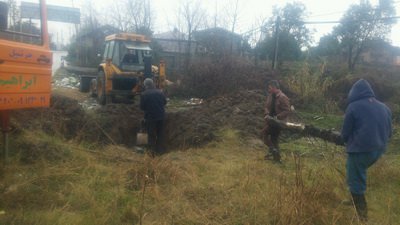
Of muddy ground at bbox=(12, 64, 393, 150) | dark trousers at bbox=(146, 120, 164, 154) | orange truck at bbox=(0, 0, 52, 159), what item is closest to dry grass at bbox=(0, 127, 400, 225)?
orange truck at bbox=(0, 0, 52, 159)

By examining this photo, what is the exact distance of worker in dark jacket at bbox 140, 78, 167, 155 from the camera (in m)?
10.1

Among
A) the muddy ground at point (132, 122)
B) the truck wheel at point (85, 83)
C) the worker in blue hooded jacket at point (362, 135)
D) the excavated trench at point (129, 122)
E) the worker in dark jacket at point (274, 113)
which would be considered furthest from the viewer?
the truck wheel at point (85, 83)

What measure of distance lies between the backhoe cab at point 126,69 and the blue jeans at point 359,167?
9538 millimetres

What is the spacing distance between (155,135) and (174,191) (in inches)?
218

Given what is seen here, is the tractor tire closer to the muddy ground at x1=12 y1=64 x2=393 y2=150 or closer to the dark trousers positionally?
the muddy ground at x1=12 y1=64 x2=393 y2=150

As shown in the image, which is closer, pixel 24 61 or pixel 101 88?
pixel 24 61

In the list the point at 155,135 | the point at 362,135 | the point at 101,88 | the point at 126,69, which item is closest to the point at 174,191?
the point at 362,135

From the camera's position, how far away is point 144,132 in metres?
11.0

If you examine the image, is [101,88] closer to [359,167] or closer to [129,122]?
[129,122]

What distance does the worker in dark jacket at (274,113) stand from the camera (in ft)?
25.3

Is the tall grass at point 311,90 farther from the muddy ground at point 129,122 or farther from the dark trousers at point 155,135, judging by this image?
the dark trousers at point 155,135

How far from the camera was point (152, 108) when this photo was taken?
1028cm

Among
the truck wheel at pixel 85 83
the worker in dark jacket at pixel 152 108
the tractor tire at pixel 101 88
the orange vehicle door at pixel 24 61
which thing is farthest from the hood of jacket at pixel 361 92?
the truck wheel at pixel 85 83

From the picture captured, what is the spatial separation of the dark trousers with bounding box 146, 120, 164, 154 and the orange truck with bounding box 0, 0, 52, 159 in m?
5.34
